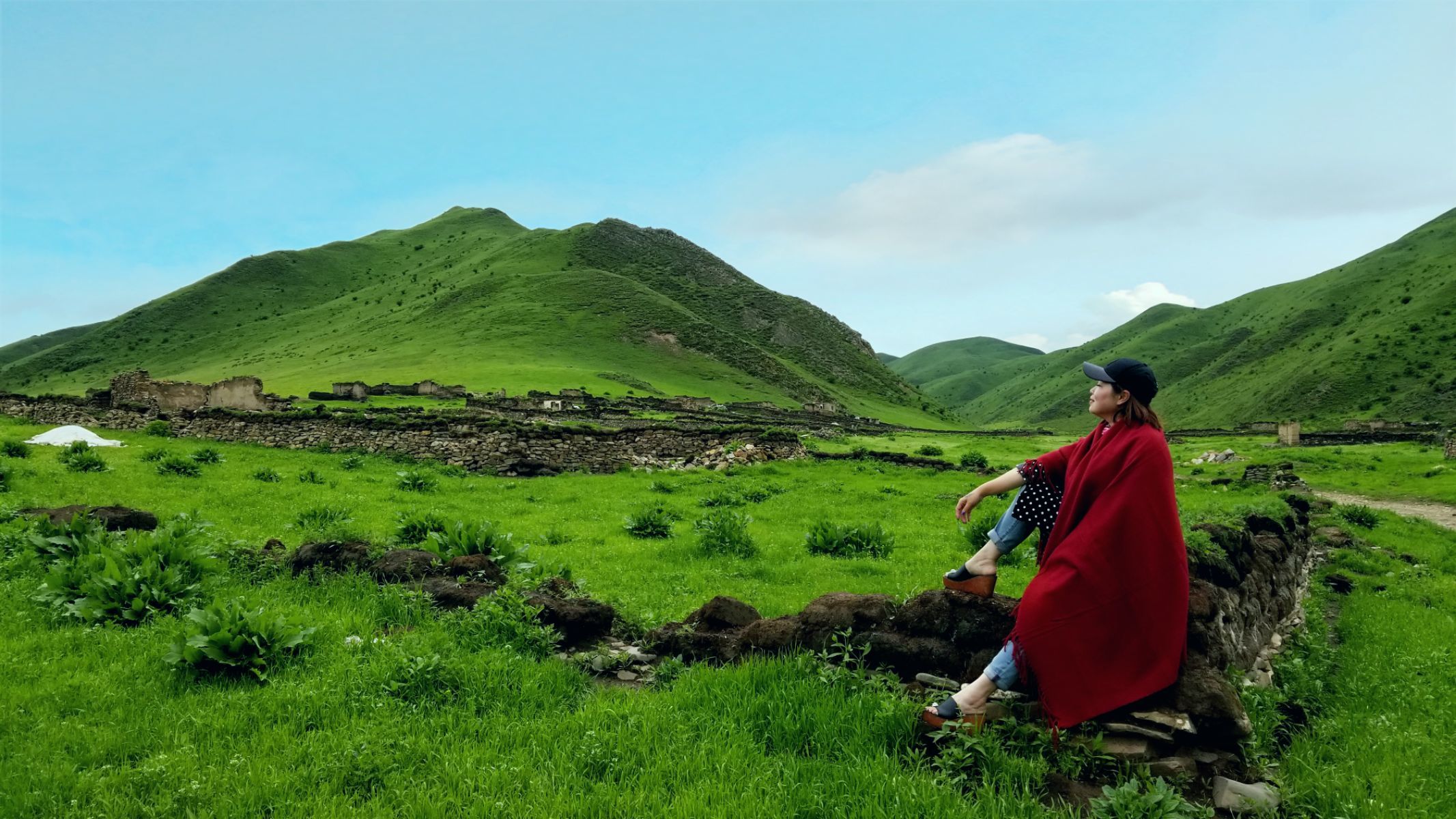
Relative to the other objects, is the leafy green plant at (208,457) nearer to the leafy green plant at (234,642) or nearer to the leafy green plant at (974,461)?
the leafy green plant at (234,642)

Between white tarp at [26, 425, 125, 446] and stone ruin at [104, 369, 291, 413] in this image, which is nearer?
white tarp at [26, 425, 125, 446]

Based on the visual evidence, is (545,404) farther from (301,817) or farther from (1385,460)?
(1385,460)

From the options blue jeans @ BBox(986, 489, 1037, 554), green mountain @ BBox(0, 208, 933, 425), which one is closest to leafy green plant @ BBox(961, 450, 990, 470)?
blue jeans @ BBox(986, 489, 1037, 554)

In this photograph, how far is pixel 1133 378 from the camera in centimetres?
480

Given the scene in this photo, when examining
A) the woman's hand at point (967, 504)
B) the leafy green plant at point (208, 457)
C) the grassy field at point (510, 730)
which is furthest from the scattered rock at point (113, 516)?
the woman's hand at point (967, 504)

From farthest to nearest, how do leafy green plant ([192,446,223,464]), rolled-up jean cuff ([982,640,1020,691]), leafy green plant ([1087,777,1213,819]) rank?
leafy green plant ([192,446,223,464]), rolled-up jean cuff ([982,640,1020,691]), leafy green plant ([1087,777,1213,819])

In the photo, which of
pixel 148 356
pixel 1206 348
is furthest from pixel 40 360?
pixel 1206 348

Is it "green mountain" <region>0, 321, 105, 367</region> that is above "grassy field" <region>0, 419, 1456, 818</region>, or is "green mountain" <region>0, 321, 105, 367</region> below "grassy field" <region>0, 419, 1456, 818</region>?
above

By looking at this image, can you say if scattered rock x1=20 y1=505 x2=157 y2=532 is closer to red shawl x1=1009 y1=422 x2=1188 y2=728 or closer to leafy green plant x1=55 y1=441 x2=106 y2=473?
leafy green plant x1=55 y1=441 x2=106 y2=473

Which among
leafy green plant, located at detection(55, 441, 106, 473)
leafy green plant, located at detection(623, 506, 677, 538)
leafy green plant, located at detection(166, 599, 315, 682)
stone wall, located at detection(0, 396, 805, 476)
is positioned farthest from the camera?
stone wall, located at detection(0, 396, 805, 476)

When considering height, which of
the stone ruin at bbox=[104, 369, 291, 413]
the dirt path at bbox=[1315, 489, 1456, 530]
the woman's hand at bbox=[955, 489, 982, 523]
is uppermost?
the stone ruin at bbox=[104, 369, 291, 413]

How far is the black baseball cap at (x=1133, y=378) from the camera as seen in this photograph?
4.76 metres

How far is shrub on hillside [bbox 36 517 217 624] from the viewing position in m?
6.79

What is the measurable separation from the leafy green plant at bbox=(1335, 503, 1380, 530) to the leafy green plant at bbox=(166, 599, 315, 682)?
23721 millimetres
